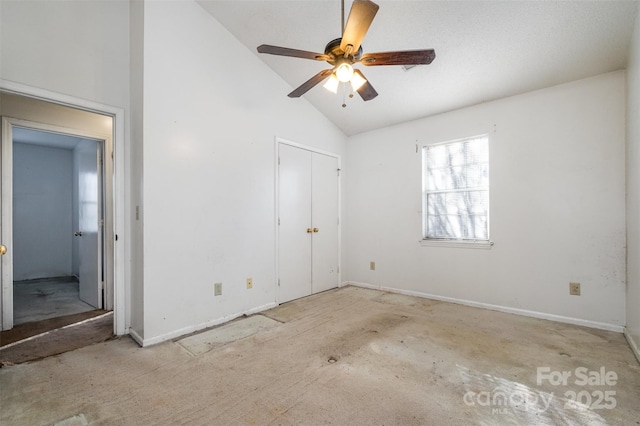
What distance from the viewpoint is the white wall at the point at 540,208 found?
2.68 metres

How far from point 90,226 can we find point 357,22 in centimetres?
391

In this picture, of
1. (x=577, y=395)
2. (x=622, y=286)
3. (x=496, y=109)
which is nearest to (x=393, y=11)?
(x=496, y=109)

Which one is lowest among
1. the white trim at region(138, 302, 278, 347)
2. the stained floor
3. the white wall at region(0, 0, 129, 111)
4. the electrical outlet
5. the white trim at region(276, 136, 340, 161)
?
the stained floor

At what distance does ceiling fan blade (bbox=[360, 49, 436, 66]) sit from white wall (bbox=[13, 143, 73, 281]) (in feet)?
20.8

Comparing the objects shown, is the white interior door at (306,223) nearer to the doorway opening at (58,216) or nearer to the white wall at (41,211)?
the doorway opening at (58,216)

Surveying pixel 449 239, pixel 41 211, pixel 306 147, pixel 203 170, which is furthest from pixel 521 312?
pixel 41 211

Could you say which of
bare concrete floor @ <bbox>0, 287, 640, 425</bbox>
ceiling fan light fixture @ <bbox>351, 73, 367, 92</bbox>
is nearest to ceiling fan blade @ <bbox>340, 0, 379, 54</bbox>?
ceiling fan light fixture @ <bbox>351, 73, 367, 92</bbox>

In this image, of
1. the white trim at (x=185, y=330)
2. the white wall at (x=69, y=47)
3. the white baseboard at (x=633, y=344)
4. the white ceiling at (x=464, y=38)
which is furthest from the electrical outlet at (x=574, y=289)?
the white wall at (x=69, y=47)

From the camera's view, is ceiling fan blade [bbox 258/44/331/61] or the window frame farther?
the window frame

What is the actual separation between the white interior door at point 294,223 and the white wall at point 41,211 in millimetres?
4822

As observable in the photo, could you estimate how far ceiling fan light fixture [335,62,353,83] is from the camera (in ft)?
6.24

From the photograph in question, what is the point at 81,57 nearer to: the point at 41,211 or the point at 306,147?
the point at 306,147

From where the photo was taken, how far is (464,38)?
8.32 ft

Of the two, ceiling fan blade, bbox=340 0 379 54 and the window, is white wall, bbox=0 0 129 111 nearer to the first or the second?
ceiling fan blade, bbox=340 0 379 54
